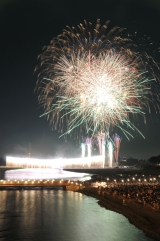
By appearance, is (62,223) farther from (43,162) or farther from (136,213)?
(43,162)

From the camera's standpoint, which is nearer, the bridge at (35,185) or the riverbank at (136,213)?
the riverbank at (136,213)

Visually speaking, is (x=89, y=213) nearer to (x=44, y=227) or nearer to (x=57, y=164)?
(x=44, y=227)

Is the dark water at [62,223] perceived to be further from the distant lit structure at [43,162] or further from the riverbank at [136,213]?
the distant lit structure at [43,162]

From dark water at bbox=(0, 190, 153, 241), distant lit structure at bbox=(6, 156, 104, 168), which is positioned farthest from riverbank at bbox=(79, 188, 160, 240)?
distant lit structure at bbox=(6, 156, 104, 168)

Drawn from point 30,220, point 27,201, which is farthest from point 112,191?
point 30,220

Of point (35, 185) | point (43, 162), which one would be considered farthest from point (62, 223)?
point (43, 162)


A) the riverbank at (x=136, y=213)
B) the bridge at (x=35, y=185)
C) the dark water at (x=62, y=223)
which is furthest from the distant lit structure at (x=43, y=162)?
the dark water at (x=62, y=223)
